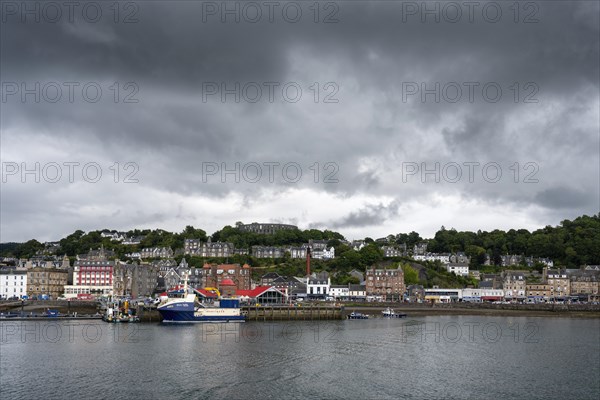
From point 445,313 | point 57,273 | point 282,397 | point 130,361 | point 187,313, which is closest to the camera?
point 282,397

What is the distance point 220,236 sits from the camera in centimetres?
18175

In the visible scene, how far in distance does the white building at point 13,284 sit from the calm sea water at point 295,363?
46.5m

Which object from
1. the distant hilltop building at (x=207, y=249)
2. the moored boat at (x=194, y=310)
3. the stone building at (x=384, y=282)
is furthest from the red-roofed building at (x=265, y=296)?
the distant hilltop building at (x=207, y=249)

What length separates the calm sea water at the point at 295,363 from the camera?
3706 cm

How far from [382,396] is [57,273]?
336ft

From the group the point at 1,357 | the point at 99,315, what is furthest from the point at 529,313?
the point at 1,357

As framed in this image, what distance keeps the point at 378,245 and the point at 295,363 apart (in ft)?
438

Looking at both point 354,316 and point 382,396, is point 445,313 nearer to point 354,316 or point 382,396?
point 354,316

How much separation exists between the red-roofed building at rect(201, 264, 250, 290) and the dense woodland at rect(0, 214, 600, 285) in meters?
16.8

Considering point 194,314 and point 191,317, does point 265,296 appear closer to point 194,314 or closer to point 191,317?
point 194,314

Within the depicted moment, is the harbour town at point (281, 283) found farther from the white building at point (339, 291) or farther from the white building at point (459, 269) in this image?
the white building at point (459, 269)

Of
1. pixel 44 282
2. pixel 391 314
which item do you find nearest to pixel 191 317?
pixel 391 314

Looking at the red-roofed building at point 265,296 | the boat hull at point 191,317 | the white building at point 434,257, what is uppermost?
the white building at point 434,257

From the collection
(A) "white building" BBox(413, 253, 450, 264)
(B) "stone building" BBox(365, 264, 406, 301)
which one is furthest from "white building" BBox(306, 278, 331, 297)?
(A) "white building" BBox(413, 253, 450, 264)
